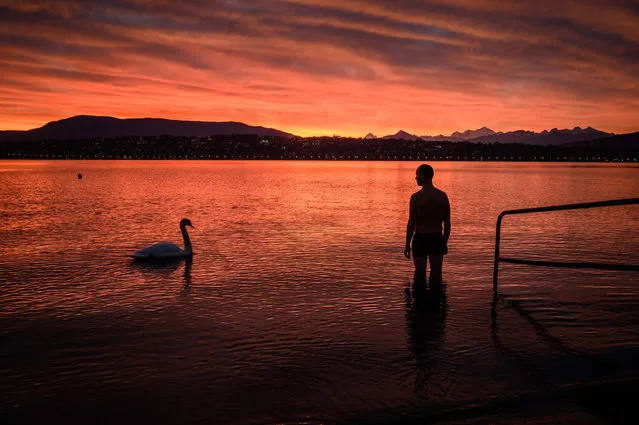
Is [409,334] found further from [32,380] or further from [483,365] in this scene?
[32,380]

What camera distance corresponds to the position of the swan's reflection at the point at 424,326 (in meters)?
6.28

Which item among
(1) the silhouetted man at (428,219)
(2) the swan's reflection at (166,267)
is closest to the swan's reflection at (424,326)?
(1) the silhouetted man at (428,219)

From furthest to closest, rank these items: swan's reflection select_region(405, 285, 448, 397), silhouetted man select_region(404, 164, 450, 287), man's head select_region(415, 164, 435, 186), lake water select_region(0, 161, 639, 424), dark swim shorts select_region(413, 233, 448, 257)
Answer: dark swim shorts select_region(413, 233, 448, 257) < silhouetted man select_region(404, 164, 450, 287) < man's head select_region(415, 164, 435, 186) < swan's reflection select_region(405, 285, 448, 397) < lake water select_region(0, 161, 639, 424)

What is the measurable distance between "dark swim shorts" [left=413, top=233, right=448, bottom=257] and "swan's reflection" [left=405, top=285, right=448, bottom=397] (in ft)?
2.52

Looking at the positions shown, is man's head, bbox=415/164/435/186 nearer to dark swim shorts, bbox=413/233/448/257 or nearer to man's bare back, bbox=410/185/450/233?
man's bare back, bbox=410/185/450/233

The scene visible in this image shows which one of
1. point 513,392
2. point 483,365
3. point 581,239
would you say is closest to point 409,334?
point 483,365

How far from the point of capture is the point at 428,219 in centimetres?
885

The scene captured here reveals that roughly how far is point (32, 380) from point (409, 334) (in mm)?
5010

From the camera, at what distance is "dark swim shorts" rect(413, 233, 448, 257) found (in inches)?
352

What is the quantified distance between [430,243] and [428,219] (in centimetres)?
44

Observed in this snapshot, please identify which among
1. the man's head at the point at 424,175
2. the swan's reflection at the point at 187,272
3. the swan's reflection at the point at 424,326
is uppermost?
the man's head at the point at 424,175

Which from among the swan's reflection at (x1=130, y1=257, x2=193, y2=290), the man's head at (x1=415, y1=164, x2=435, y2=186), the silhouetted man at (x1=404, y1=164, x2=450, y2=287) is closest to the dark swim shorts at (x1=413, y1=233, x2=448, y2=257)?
the silhouetted man at (x1=404, y1=164, x2=450, y2=287)

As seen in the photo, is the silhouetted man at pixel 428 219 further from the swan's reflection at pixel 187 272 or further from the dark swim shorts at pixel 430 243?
the swan's reflection at pixel 187 272

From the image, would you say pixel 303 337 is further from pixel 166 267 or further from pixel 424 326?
pixel 166 267
